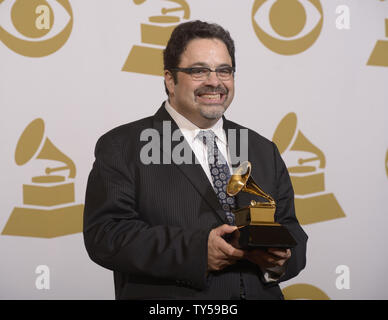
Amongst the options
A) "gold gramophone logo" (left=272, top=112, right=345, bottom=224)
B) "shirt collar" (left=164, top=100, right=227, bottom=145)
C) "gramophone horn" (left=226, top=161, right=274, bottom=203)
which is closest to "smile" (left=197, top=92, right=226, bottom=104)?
"shirt collar" (left=164, top=100, right=227, bottom=145)

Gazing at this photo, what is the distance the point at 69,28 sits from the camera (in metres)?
3.17

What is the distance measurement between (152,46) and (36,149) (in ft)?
3.02

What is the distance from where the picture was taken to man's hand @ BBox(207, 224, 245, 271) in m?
1.96

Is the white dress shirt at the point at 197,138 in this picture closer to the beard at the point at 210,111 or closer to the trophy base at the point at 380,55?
the beard at the point at 210,111

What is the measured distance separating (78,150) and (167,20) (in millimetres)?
952

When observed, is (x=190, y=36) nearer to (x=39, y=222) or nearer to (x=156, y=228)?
(x=156, y=228)

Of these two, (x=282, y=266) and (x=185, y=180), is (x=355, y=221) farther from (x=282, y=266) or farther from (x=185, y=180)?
(x=185, y=180)

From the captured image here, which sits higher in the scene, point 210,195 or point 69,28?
point 69,28

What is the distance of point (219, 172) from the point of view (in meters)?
2.30

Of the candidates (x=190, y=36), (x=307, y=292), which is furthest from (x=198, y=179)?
(x=307, y=292)

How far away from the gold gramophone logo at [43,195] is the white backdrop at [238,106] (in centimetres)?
3

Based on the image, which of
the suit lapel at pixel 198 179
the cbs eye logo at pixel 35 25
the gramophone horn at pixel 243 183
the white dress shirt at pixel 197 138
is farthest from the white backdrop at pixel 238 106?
the gramophone horn at pixel 243 183

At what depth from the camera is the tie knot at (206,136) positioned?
2418 mm

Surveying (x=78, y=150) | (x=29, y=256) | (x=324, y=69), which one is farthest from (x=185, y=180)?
(x=324, y=69)
